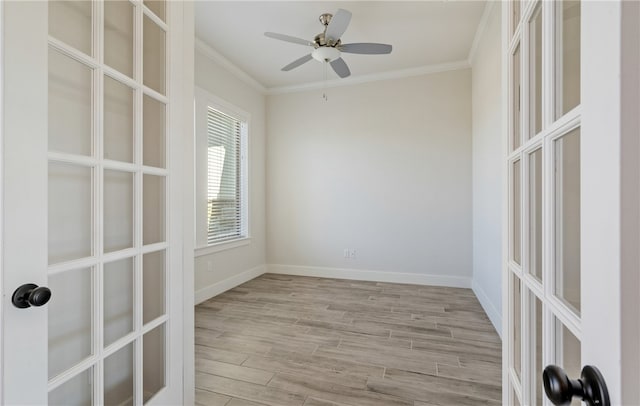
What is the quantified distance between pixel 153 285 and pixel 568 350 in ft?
4.81

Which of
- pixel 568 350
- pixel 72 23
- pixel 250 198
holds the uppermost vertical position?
pixel 72 23

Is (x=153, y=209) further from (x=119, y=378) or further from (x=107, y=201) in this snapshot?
(x=119, y=378)

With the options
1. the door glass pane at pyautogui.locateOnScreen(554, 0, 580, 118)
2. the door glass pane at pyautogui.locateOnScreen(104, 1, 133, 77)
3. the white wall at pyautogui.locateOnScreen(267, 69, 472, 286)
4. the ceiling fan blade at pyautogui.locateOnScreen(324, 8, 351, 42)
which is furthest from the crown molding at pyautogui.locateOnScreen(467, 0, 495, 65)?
the door glass pane at pyautogui.locateOnScreen(104, 1, 133, 77)

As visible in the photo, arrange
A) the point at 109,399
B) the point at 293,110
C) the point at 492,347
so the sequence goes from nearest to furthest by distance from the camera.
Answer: the point at 109,399 < the point at 492,347 < the point at 293,110

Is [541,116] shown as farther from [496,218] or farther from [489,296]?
[489,296]

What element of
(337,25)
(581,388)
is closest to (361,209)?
(337,25)

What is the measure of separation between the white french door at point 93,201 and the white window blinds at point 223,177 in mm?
2265

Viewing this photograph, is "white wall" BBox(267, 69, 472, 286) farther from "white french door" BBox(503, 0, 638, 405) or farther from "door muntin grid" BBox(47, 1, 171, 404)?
"door muntin grid" BBox(47, 1, 171, 404)

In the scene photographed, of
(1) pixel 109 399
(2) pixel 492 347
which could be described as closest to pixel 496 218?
(2) pixel 492 347

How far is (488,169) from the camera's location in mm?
2814

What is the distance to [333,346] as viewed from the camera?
7.55 feet

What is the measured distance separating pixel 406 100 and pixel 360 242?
213cm

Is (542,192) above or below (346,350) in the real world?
above

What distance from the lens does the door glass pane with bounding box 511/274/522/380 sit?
0.94 m
